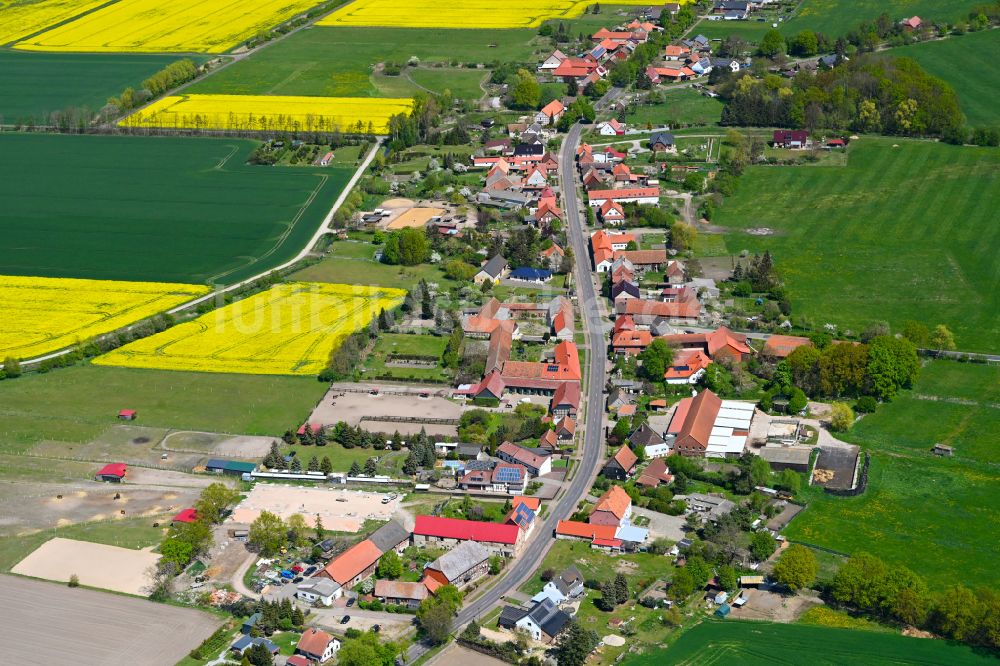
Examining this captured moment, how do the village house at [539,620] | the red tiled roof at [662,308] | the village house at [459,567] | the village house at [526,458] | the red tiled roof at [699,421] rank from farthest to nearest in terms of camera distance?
the red tiled roof at [662,308] < the red tiled roof at [699,421] < the village house at [526,458] < the village house at [459,567] < the village house at [539,620]

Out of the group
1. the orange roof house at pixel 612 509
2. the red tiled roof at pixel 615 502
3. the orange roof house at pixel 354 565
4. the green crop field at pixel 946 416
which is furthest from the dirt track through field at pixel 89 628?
the green crop field at pixel 946 416

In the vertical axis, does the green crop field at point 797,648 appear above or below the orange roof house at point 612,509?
below

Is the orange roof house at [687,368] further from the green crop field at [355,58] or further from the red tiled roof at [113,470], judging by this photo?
the green crop field at [355,58]

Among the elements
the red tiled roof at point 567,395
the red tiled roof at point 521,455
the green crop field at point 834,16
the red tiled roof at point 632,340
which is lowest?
the red tiled roof at point 521,455

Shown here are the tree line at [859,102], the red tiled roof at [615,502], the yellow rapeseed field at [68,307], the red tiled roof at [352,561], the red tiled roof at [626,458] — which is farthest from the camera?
the tree line at [859,102]

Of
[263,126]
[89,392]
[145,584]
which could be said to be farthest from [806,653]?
[263,126]

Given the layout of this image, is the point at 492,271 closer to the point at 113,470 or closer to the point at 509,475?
the point at 509,475

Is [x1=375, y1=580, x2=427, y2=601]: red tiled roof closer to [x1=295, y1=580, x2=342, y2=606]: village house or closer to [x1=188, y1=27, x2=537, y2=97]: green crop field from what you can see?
[x1=295, y1=580, x2=342, y2=606]: village house

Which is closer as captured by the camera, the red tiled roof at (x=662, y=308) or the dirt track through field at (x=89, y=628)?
the dirt track through field at (x=89, y=628)

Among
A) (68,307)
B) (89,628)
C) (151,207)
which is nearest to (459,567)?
(89,628)
